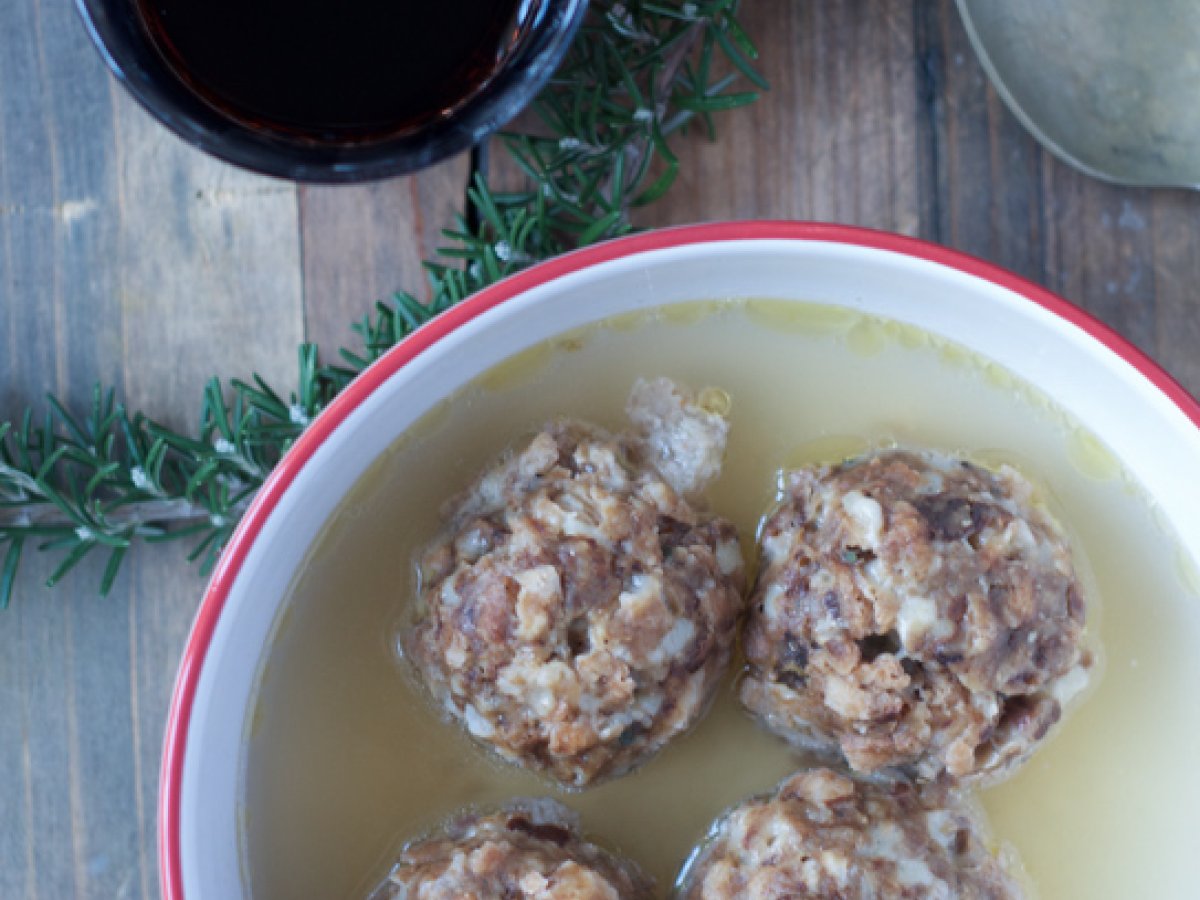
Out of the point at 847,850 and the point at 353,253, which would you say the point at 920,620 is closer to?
the point at 847,850

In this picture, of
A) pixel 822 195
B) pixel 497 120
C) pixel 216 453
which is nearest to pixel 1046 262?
pixel 822 195

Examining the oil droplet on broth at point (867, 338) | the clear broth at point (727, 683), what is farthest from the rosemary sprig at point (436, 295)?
the oil droplet on broth at point (867, 338)

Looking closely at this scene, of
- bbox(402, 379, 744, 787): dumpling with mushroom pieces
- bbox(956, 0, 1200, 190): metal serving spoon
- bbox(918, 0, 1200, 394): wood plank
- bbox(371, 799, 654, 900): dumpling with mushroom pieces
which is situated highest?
bbox(956, 0, 1200, 190): metal serving spoon

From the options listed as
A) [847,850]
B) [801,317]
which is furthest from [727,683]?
[801,317]

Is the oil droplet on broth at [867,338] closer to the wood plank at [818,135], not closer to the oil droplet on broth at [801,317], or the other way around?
the oil droplet on broth at [801,317]

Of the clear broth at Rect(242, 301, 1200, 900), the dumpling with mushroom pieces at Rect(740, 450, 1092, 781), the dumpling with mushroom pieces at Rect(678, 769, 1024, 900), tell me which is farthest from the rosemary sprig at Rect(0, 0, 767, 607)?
the dumpling with mushroom pieces at Rect(678, 769, 1024, 900)

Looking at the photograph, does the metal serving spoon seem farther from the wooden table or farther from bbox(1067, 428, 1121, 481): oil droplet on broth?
bbox(1067, 428, 1121, 481): oil droplet on broth

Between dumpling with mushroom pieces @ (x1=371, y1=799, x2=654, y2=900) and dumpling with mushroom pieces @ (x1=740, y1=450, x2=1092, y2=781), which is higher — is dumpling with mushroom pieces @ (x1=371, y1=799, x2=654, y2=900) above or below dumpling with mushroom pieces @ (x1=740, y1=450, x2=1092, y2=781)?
below
